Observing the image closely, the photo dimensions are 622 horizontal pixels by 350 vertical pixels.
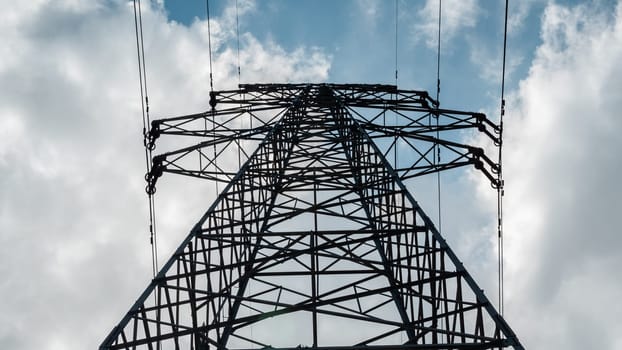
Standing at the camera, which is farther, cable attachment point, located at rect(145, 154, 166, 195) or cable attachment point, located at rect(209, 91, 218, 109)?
cable attachment point, located at rect(209, 91, 218, 109)

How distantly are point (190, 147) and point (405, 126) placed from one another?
488cm

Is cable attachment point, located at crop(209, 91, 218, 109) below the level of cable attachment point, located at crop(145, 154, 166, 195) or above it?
above

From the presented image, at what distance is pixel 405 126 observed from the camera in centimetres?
1362

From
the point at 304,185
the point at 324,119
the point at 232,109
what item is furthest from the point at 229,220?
the point at 232,109

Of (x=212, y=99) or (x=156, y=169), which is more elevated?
(x=212, y=99)

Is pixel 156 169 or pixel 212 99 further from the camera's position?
pixel 212 99

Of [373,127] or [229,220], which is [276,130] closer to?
[373,127]

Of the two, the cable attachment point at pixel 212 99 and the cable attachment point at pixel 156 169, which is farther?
the cable attachment point at pixel 212 99

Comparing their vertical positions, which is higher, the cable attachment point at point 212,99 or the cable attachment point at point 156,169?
the cable attachment point at point 212,99

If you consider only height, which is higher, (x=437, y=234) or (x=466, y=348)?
(x=437, y=234)

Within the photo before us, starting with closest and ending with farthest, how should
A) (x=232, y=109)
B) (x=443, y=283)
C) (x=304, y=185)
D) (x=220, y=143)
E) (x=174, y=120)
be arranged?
(x=443, y=283) → (x=304, y=185) → (x=220, y=143) → (x=174, y=120) → (x=232, y=109)

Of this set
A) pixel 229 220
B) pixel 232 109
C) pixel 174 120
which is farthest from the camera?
pixel 232 109

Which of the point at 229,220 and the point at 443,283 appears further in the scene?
the point at 229,220

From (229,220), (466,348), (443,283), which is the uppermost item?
(229,220)
